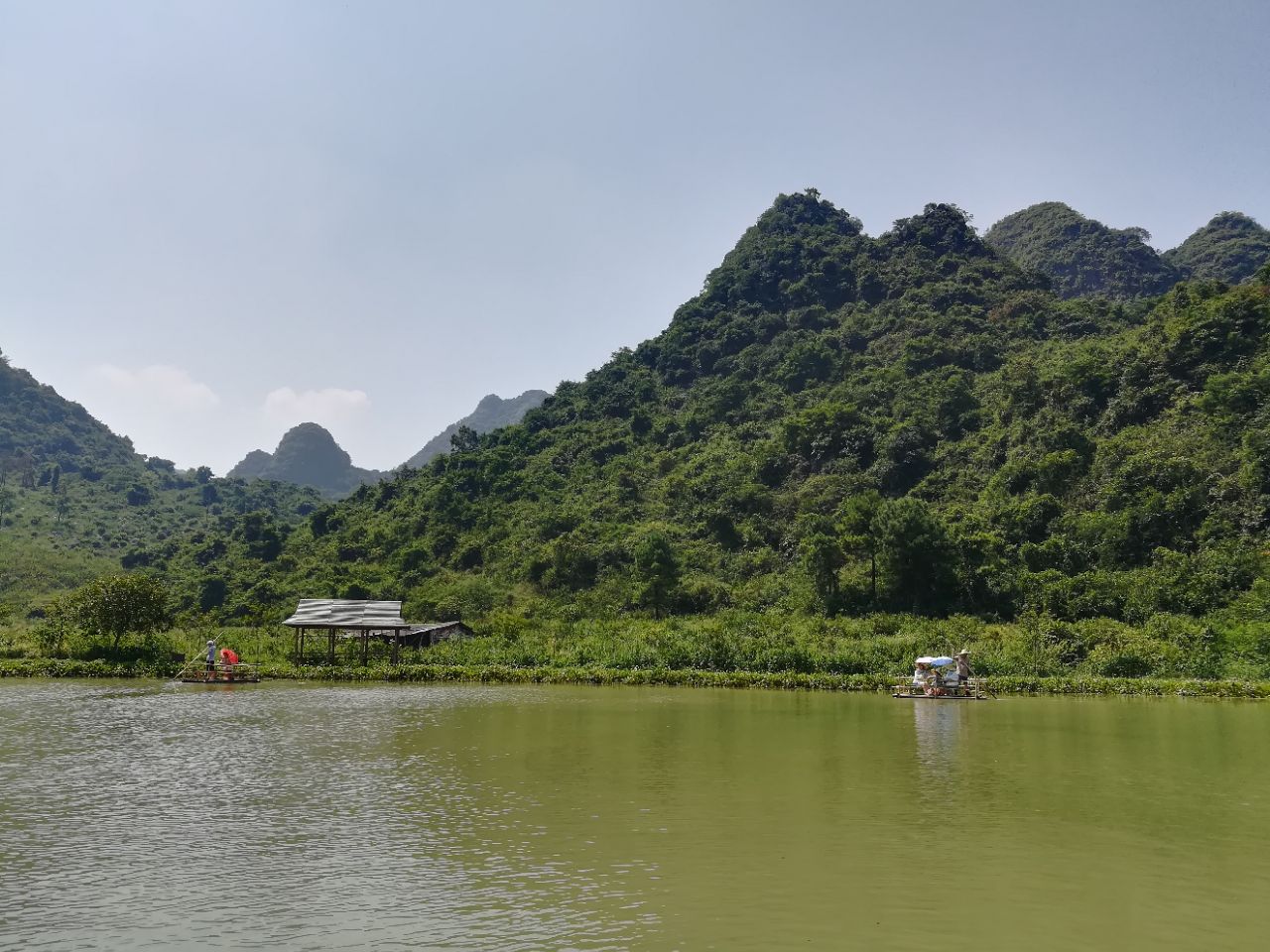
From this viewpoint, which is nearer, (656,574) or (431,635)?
(431,635)

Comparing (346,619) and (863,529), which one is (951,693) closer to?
(863,529)

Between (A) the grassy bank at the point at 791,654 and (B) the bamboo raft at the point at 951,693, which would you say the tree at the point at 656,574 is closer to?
(A) the grassy bank at the point at 791,654

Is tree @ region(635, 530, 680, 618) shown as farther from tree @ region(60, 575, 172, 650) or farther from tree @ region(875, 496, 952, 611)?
tree @ region(60, 575, 172, 650)

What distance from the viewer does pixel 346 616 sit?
42.1 metres

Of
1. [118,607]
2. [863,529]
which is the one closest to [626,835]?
[118,607]

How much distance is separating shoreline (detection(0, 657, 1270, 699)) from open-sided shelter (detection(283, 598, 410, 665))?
193 cm

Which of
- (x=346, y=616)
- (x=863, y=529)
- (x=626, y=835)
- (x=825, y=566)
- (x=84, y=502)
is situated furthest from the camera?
(x=84, y=502)

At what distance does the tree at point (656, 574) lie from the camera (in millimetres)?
56250

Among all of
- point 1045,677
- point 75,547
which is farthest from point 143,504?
point 1045,677

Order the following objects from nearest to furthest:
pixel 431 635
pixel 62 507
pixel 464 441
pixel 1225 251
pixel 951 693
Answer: pixel 951 693 < pixel 431 635 < pixel 464 441 < pixel 62 507 < pixel 1225 251

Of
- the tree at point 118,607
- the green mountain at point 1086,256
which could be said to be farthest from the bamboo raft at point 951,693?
the green mountain at point 1086,256

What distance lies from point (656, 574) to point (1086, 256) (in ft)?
347

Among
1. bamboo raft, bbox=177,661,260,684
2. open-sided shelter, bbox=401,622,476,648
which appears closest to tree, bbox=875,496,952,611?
A: open-sided shelter, bbox=401,622,476,648

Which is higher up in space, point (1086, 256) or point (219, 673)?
point (1086, 256)
